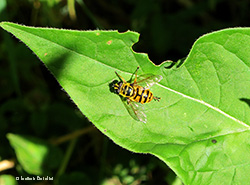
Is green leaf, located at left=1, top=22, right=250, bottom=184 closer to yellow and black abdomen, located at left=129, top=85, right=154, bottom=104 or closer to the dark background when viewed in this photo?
yellow and black abdomen, located at left=129, top=85, right=154, bottom=104

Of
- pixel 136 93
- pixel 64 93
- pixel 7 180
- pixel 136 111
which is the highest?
pixel 64 93

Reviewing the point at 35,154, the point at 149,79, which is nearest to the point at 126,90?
the point at 149,79

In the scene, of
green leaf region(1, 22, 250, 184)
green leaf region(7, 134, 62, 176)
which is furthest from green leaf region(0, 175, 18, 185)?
green leaf region(1, 22, 250, 184)

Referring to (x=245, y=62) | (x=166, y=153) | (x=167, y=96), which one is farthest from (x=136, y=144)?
(x=245, y=62)

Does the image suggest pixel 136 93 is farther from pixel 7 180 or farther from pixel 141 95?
pixel 7 180

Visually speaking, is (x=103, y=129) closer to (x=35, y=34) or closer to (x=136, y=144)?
(x=136, y=144)

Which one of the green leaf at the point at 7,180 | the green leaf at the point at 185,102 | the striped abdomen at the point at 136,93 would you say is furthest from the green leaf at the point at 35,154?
the green leaf at the point at 185,102
